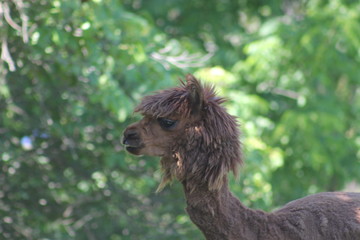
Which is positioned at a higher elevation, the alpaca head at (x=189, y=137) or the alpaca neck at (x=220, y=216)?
the alpaca head at (x=189, y=137)

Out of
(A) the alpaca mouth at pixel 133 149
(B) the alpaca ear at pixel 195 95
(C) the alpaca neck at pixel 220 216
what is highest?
(B) the alpaca ear at pixel 195 95

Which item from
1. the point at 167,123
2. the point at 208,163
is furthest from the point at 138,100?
the point at 208,163

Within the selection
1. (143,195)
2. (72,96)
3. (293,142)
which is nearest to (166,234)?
(143,195)

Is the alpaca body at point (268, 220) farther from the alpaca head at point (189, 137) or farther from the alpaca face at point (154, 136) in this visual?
the alpaca face at point (154, 136)

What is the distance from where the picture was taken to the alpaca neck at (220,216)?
13.0 ft

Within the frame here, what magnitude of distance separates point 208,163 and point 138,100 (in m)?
3.17

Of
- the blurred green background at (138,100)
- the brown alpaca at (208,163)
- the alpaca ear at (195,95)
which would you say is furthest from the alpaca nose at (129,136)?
the blurred green background at (138,100)

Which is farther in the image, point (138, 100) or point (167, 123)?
point (138, 100)

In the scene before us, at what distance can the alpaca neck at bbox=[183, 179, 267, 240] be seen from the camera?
→ 3.96 metres

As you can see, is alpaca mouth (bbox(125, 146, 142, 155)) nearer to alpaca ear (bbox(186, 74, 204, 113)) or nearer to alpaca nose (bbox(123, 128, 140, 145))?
alpaca nose (bbox(123, 128, 140, 145))

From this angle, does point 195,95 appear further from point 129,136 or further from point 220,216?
point 220,216

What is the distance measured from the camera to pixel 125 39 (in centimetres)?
665

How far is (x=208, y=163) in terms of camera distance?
396cm

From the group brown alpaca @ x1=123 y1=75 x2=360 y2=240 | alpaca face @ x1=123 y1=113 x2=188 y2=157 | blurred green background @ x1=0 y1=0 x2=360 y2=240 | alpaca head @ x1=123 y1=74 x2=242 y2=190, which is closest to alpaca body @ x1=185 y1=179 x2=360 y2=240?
brown alpaca @ x1=123 y1=75 x2=360 y2=240
